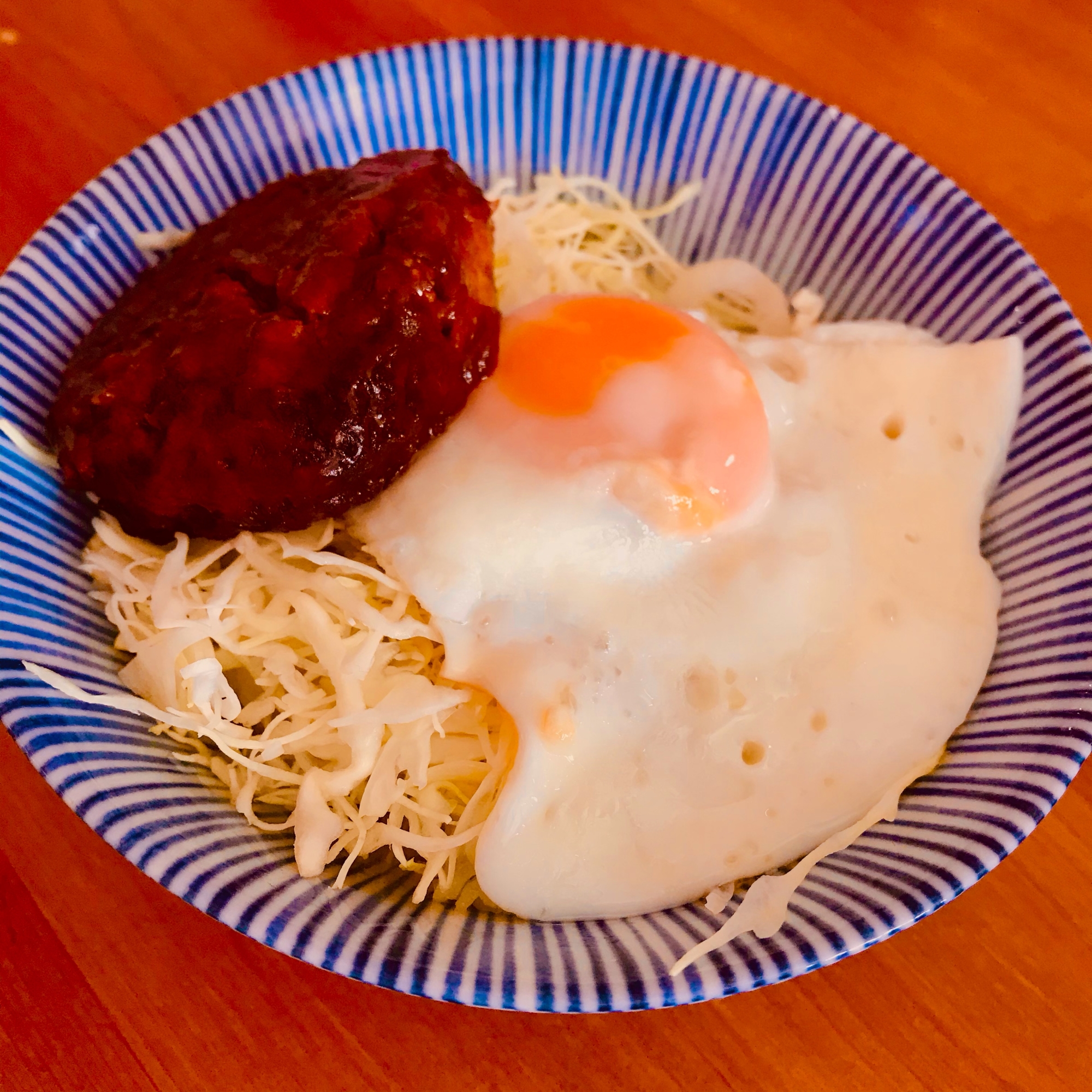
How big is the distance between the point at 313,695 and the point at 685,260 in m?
1.34

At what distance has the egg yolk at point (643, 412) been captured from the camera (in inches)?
58.1

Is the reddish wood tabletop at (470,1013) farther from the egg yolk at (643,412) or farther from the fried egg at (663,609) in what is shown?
the egg yolk at (643,412)

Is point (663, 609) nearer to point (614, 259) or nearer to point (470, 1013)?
point (470, 1013)

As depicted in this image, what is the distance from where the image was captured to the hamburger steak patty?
1.35m

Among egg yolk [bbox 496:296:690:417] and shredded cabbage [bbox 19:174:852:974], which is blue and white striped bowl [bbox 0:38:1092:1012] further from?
egg yolk [bbox 496:296:690:417]

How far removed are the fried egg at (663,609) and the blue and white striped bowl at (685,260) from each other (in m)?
0.08

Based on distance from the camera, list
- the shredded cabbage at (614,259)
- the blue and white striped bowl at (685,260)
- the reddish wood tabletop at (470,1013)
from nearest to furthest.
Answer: the blue and white striped bowl at (685,260) → the reddish wood tabletop at (470,1013) → the shredded cabbage at (614,259)

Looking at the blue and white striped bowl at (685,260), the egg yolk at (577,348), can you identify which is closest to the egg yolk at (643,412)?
the egg yolk at (577,348)

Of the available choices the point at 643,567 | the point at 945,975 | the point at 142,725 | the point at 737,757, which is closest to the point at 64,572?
the point at 142,725

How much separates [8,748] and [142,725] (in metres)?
0.34

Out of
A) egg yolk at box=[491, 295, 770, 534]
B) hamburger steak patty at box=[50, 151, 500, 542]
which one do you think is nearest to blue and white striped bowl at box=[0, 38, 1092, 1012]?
hamburger steak patty at box=[50, 151, 500, 542]

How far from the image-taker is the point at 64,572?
60.1 inches

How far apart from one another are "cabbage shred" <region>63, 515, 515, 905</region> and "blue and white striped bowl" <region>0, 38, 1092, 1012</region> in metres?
0.06

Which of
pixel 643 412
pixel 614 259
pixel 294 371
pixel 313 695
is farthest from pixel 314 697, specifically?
pixel 614 259
